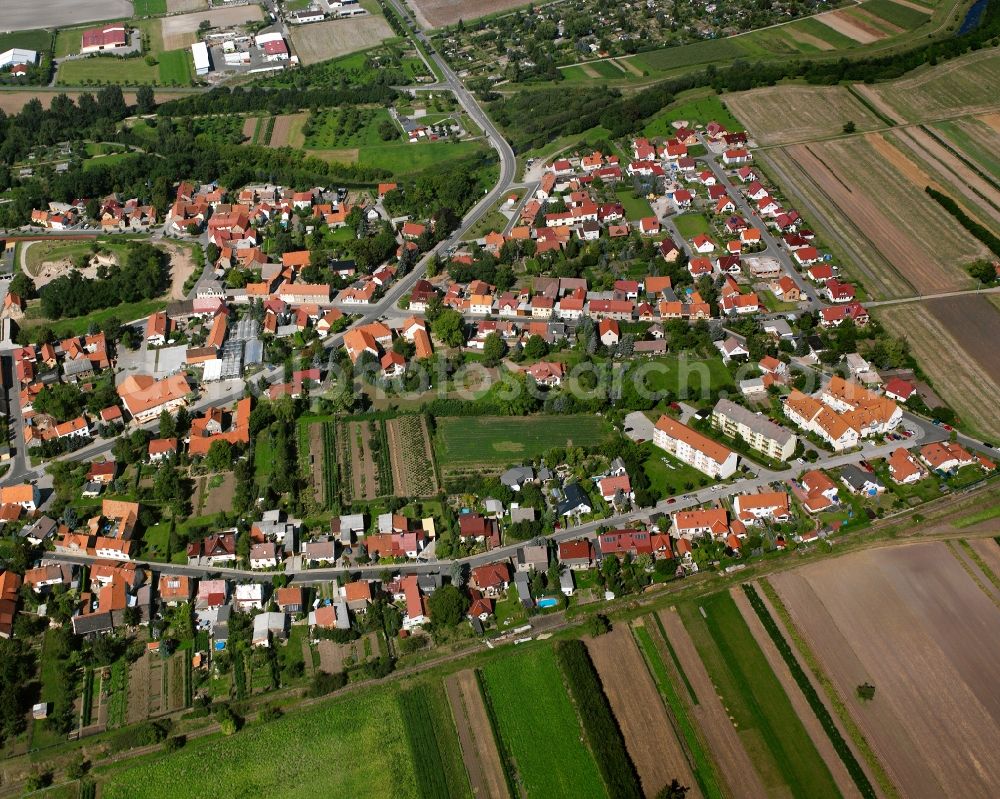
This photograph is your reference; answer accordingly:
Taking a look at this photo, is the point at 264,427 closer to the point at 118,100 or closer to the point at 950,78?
the point at 118,100

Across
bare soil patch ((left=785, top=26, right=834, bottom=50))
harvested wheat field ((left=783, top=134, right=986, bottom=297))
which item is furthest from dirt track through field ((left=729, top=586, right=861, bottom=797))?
bare soil patch ((left=785, top=26, right=834, bottom=50))

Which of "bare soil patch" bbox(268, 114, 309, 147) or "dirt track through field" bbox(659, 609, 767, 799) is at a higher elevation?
"dirt track through field" bbox(659, 609, 767, 799)

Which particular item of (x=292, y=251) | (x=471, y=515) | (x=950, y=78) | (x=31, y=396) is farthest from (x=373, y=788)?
(x=950, y=78)

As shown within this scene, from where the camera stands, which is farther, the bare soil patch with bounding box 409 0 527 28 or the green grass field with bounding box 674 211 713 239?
the bare soil patch with bounding box 409 0 527 28

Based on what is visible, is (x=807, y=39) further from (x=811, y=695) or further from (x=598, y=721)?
(x=598, y=721)

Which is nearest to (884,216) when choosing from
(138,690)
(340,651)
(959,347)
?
(959,347)

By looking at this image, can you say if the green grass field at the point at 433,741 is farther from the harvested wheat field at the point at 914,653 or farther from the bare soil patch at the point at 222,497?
the harvested wheat field at the point at 914,653

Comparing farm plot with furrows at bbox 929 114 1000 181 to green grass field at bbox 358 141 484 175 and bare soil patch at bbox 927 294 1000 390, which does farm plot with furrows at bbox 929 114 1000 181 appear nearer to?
bare soil patch at bbox 927 294 1000 390
